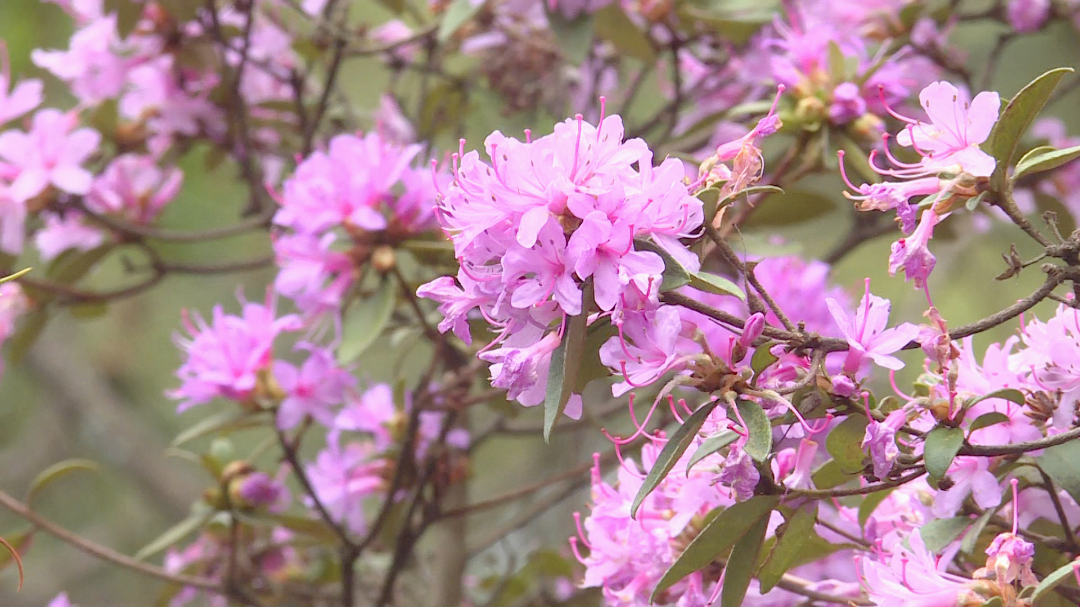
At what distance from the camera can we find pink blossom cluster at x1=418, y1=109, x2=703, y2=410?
55 cm

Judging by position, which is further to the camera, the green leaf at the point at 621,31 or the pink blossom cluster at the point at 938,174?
the green leaf at the point at 621,31

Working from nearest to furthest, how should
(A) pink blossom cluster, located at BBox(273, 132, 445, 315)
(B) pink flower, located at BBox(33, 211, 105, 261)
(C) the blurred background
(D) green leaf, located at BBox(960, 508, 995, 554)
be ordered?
(D) green leaf, located at BBox(960, 508, 995, 554), (A) pink blossom cluster, located at BBox(273, 132, 445, 315), (B) pink flower, located at BBox(33, 211, 105, 261), (C) the blurred background

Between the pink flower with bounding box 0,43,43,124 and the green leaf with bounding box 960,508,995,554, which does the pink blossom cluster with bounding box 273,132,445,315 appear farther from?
the green leaf with bounding box 960,508,995,554

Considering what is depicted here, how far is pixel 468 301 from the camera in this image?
603 mm

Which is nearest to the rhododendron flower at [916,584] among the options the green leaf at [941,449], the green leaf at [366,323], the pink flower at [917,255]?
the green leaf at [941,449]

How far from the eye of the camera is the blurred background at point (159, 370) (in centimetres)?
203

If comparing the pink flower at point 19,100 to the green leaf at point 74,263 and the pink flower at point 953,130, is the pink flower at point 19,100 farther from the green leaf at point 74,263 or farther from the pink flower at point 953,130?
Answer: the pink flower at point 953,130

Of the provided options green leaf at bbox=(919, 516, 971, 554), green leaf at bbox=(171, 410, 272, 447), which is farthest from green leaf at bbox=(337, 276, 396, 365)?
green leaf at bbox=(919, 516, 971, 554)

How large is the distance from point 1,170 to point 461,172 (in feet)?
2.65

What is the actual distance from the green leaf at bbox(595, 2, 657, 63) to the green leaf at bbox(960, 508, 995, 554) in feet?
2.39

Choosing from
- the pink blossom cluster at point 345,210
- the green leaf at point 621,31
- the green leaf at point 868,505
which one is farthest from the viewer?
the green leaf at point 621,31

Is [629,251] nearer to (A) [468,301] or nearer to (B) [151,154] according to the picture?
(A) [468,301]

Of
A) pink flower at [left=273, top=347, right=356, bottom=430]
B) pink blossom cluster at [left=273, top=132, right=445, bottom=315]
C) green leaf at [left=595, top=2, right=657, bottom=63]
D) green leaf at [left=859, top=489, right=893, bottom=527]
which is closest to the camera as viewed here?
green leaf at [left=859, top=489, right=893, bottom=527]

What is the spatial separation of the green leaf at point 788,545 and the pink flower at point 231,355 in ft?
1.83
